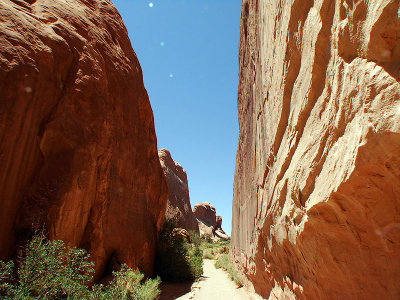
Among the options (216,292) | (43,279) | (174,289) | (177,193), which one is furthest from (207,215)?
(43,279)

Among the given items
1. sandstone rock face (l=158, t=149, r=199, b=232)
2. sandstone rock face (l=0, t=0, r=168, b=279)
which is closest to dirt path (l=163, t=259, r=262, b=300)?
sandstone rock face (l=0, t=0, r=168, b=279)

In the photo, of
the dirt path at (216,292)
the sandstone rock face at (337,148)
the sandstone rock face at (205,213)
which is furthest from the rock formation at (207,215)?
the sandstone rock face at (337,148)

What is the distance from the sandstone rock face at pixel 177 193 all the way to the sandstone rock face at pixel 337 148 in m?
27.2

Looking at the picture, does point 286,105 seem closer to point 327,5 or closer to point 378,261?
point 327,5

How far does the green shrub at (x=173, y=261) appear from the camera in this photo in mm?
12250

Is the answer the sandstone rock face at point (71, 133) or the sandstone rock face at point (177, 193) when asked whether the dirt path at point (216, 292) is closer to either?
the sandstone rock face at point (71, 133)

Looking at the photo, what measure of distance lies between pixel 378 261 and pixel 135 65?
11.9 metres

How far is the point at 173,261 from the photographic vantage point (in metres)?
12.5

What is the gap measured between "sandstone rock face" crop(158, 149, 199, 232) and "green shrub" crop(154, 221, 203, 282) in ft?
55.6

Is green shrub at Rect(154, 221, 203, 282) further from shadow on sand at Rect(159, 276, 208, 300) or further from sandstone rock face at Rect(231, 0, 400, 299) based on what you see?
sandstone rock face at Rect(231, 0, 400, 299)

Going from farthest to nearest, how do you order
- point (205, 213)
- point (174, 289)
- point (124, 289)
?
point (205, 213) < point (174, 289) < point (124, 289)

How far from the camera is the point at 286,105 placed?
4914mm

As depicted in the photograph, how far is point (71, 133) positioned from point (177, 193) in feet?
94.7

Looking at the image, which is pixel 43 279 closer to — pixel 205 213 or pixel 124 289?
pixel 124 289
